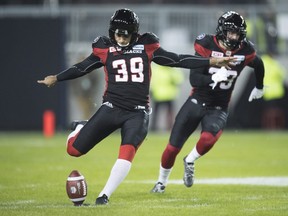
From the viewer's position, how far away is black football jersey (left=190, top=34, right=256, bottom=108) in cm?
869

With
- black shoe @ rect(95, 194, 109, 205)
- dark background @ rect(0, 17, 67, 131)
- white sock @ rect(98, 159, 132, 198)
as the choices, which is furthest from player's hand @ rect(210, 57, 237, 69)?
dark background @ rect(0, 17, 67, 131)

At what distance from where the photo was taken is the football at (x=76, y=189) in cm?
727

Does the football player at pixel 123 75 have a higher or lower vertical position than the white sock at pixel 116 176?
higher

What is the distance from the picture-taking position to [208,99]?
8.77 m

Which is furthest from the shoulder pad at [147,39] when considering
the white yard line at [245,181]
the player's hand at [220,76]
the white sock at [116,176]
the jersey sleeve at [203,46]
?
the white yard line at [245,181]

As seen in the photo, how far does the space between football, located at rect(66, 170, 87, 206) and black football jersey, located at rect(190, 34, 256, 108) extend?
6.40ft

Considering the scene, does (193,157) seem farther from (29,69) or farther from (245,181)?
(29,69)

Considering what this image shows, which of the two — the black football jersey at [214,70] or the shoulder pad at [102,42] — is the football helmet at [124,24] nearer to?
the shoulder pad at [102,42]

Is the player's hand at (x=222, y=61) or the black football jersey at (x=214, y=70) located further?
the black football jersey at (x=214, y=70)

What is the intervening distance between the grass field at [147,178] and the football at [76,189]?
112 mm

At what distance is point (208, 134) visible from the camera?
8500 mm

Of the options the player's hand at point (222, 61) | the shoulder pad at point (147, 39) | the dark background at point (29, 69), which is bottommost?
the dark background at point (29, 69)

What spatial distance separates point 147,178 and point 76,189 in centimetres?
317

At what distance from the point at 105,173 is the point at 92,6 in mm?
8868
